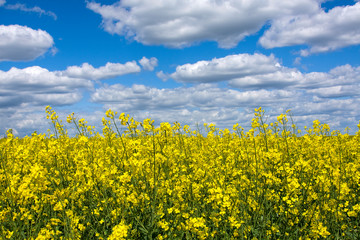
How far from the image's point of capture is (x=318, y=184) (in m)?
4.39

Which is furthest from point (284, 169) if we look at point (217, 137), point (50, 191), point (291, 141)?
point (217, 137)

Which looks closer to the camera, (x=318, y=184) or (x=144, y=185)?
(x=144, y=185)

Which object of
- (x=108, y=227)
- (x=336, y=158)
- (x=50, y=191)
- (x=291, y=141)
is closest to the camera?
(x=108, y=227)

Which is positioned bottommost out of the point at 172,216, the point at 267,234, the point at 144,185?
the point at 267,234

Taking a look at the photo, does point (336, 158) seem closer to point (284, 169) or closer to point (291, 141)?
point (291, 141)

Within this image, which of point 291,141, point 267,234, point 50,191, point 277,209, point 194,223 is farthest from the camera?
point 291,141

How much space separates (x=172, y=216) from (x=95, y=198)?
1.33m

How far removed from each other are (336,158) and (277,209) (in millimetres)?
2276

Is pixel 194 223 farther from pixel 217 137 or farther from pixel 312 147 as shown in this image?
pixel 217 137

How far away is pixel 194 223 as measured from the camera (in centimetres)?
302

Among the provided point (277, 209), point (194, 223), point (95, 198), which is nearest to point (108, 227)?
point (95, 198)

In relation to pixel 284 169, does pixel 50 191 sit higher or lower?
lower

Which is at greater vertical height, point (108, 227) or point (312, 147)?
point (312, 147)

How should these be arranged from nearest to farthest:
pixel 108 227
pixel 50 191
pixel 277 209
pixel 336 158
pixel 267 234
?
pixel 267 234 → pixel 108 227 → pixel 277 209 → pixel 50 191 → pixel 336 158
